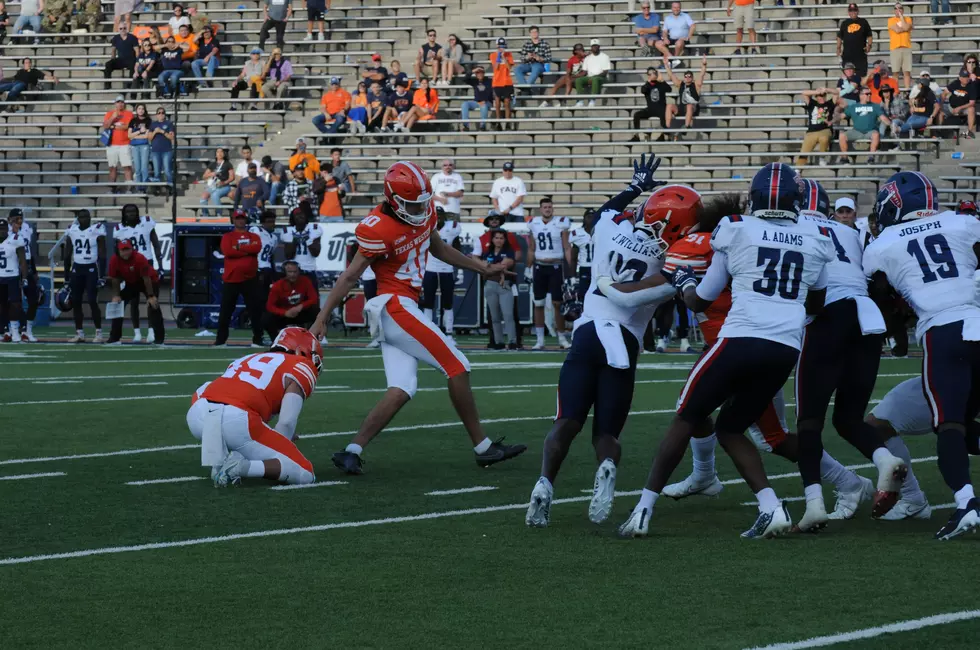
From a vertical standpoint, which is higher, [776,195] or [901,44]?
[901,44]

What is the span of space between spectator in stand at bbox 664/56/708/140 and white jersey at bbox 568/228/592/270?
619cm

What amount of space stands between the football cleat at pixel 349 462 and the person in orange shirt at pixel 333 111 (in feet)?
63.9

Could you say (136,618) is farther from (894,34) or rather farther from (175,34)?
(175,34)

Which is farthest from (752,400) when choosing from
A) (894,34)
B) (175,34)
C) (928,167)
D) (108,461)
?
(175,34)

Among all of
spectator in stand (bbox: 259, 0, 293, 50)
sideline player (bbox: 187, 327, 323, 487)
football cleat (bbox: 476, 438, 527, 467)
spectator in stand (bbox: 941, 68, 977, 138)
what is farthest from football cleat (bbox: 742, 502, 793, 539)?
spectator in stand (bbox: 259, 0, 293, 50)

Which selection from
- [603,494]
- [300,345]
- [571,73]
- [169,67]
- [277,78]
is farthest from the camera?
[169,67]

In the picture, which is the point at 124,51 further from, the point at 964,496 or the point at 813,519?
the point at 964,496

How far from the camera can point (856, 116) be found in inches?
936

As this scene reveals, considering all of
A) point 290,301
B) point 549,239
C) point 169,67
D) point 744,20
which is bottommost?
point 290,301

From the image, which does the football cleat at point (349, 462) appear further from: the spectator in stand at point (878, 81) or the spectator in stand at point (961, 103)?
the spectator in stand at point (961, 103)

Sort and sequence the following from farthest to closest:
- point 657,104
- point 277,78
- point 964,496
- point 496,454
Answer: point 277,78, point 657,104, point 496,454, point 964,496

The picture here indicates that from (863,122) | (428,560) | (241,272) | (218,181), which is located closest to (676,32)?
(863,122)

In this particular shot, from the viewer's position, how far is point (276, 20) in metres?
29.6

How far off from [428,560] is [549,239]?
13387 millimetres
